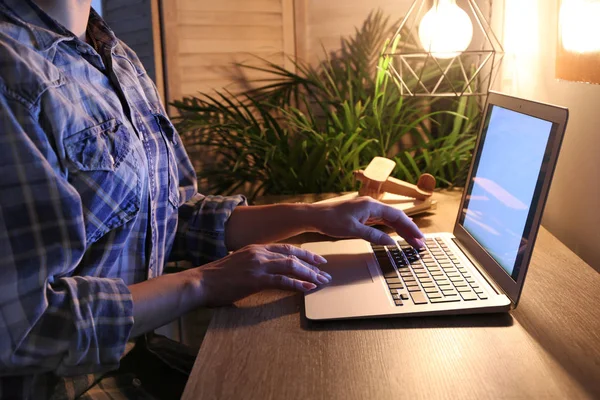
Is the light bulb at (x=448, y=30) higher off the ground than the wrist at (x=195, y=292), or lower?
higher

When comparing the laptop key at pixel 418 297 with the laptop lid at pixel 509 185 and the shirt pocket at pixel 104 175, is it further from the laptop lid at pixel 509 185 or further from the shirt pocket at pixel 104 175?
the shirt pocket at pixel 104 175

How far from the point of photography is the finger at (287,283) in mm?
823

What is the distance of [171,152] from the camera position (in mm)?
1054

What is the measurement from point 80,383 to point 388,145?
1.15 m

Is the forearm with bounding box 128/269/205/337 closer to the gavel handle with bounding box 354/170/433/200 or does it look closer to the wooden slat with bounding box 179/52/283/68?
the gavel handle with bounding box 354/170/433/200

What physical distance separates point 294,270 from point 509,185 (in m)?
0.32

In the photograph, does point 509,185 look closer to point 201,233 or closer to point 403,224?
point 403,224

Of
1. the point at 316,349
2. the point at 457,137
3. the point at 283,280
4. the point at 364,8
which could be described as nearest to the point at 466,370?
the point at 316,349

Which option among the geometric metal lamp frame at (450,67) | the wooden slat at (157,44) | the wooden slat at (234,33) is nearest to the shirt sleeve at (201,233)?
the geometric metal lamp frame at (450,67)

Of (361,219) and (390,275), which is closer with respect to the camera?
(390,275)

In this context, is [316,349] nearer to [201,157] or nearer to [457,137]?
[457,137]

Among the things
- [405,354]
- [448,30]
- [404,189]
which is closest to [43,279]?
[405,354]

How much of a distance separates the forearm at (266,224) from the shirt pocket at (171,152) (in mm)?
109

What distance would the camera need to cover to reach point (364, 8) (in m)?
2.03
